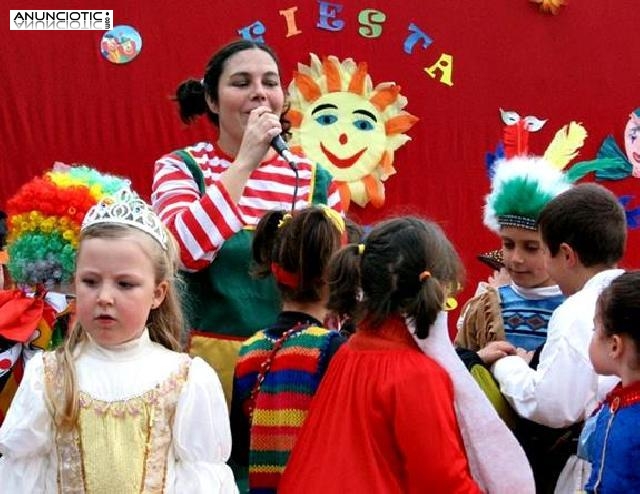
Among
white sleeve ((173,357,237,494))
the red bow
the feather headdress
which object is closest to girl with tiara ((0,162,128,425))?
the red bow

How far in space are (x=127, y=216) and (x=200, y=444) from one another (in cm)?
51

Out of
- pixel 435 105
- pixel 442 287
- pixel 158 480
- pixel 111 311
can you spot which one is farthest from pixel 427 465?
pixel 435 105

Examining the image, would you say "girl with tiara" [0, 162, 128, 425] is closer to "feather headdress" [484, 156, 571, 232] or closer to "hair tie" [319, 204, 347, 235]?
"hair tie" [319, 204, 347, 235]

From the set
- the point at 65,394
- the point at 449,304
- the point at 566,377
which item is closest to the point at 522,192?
the point at 449,304

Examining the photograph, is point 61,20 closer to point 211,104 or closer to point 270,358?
point 211,104

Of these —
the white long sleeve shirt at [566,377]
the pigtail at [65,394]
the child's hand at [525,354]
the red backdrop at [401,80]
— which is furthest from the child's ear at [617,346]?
the red backdrop at [401,80]

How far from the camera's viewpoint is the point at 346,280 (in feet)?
7.67

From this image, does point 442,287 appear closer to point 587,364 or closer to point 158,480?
point 587,364

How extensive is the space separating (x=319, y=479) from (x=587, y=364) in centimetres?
75

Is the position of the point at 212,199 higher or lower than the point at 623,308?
higher

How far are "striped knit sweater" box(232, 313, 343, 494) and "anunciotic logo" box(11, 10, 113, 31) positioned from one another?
364cm

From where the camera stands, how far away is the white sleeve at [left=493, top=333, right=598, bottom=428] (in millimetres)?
2527

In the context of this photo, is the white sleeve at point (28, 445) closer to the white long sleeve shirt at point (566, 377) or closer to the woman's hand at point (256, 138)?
the woman's hand at point (256, 138)

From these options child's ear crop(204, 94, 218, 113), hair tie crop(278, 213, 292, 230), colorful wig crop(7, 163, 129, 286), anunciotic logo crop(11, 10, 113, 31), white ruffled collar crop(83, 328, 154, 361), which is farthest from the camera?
anunciotic logo crop(11, 10, 113, 31)
